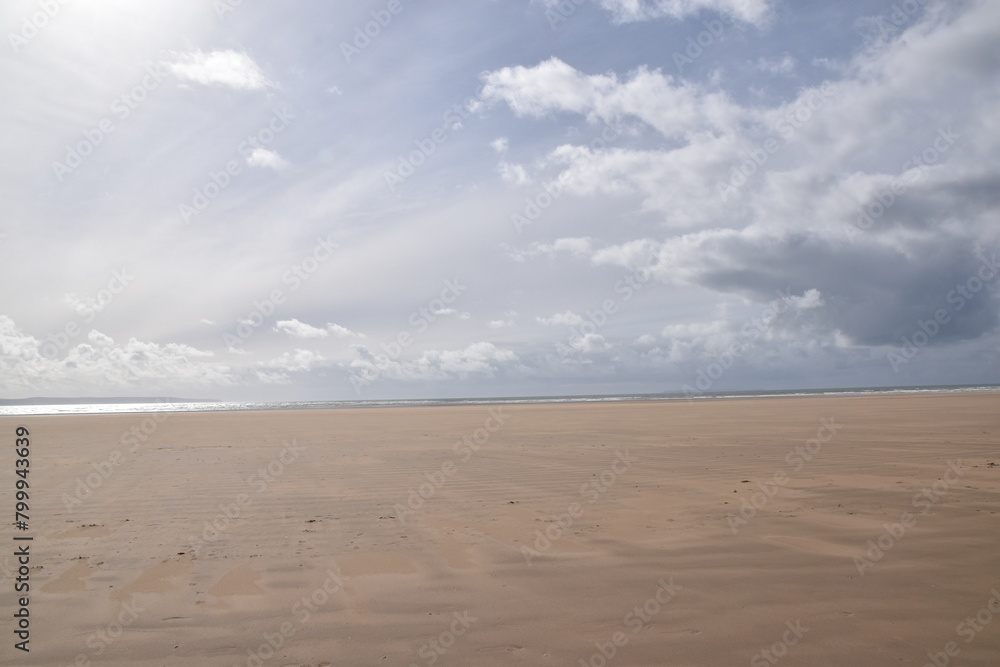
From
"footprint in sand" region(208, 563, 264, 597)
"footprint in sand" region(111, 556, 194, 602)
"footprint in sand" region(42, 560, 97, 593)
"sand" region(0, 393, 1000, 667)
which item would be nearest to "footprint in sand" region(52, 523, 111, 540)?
"sand" region(0, 393, 1000, 667)

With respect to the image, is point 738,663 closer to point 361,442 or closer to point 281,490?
point 281,490

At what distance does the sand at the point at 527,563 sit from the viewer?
170 inches

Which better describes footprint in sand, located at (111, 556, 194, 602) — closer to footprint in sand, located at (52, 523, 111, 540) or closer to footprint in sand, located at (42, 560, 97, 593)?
footprint in sand, located at (42, 560, 97, 593)

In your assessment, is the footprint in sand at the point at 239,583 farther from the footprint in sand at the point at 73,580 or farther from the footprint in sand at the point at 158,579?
the footprint in sand at the point at 73,580

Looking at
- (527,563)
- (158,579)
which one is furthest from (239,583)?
(527,563)

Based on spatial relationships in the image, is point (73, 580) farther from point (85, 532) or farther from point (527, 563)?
point (527, 563)

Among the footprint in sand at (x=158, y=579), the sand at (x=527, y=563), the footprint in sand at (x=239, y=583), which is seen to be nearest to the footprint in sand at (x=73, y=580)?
the sand at (x=527, y=563)

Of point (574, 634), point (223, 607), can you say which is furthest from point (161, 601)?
point (574, 634)

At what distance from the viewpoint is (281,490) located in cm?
1069

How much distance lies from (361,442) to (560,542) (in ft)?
43.9

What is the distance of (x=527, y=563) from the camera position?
6168mm

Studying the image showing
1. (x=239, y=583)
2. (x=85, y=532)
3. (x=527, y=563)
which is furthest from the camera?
(x=85, y=532)

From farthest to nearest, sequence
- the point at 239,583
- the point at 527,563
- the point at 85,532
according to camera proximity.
Result: the point at 85,532 → the point at 527,563 → the point at 239,583

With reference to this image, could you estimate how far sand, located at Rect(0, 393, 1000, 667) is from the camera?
Result: 432 cm
